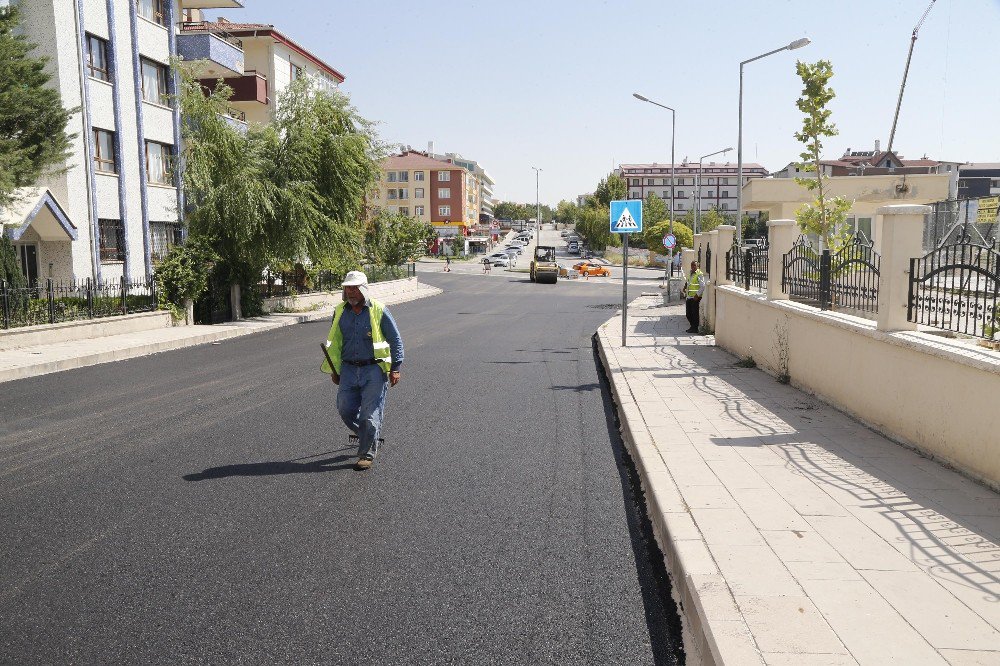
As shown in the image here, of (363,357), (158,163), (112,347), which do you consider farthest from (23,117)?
(363,357)

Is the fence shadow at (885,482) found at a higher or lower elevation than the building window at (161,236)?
lower

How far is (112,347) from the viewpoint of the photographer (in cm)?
1585

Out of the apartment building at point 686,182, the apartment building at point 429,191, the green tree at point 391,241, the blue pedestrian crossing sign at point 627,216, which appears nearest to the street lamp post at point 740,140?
the blue pedestrian crossing sign at point 627,216

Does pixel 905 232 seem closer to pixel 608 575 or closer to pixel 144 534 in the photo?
pixel 608 575

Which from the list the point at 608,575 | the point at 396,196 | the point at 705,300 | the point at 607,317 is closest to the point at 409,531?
the point at 608,575

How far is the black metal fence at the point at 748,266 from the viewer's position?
1278 cm

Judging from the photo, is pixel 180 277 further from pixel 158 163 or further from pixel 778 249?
pixel 778 249

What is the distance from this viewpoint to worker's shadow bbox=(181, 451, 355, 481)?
669 cm

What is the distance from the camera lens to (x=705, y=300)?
709 inches

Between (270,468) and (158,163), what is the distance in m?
24.3

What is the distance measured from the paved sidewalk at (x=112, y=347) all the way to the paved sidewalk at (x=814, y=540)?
33.1 feet

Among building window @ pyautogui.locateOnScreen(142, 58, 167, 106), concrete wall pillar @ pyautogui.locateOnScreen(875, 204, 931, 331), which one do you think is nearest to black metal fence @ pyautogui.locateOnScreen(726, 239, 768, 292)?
concrete wall pillar @ pyautogui.locateOnScreen(875, 204, 931, 331)

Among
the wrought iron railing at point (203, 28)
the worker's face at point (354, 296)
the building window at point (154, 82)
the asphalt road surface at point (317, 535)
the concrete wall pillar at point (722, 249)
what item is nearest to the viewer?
the asphalt road surface at point (317, 535)

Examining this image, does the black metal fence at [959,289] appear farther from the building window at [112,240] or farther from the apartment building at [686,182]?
the apartment building at [686,182]
